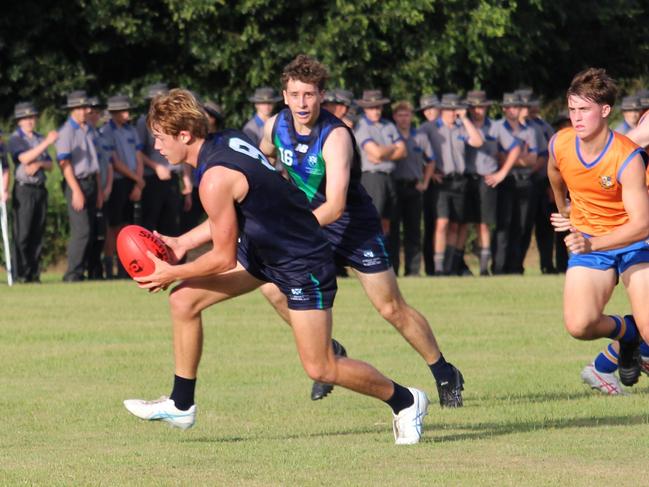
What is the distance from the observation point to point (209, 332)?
15406mm

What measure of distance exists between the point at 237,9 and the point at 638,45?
10314mm

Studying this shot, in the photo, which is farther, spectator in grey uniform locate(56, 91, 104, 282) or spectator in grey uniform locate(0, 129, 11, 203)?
spectator in grey uniform locate(0, 129, 11, 203)

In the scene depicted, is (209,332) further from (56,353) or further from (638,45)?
(638,45)

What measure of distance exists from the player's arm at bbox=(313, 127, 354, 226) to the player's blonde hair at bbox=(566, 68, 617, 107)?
1.39 metres

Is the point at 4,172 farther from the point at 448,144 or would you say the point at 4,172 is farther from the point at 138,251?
the point at 138,251

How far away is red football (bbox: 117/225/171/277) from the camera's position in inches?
350

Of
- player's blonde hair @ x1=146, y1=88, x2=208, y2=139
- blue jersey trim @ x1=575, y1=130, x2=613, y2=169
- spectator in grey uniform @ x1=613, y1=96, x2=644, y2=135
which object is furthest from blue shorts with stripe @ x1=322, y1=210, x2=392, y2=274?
spectator in grey uniform @ x1=613, y1=96, x2=644, y2=135

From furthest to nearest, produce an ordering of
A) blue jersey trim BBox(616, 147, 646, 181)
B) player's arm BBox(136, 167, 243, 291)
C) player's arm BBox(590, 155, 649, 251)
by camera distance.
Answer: blue jersey trim BBox(616, 147, 646, 181) → player's arm BBox(590, 155, 649, 251) → player's arm BBox(136, 167, 243, 291)

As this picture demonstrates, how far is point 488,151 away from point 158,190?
4329 mm

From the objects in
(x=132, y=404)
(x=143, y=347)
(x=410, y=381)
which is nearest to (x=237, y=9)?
(x=143, y=347)

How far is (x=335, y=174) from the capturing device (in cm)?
1027

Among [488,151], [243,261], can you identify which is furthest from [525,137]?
[243,261]

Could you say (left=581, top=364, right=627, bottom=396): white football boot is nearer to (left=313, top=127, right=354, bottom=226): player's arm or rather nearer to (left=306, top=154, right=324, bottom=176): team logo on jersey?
(left=313, top=127, right=354, bottom=226): player's arm

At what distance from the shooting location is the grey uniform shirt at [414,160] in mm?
21438
